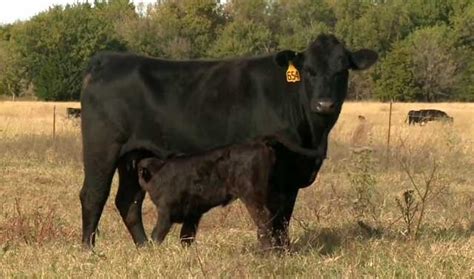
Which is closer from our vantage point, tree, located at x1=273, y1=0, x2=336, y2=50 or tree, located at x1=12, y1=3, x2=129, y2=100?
tree, located at x1=12, y1=3, x2=129, y2=100

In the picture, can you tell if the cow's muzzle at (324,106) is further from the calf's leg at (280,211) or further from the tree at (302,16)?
the tree at (302,16)

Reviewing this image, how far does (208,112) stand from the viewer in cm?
738

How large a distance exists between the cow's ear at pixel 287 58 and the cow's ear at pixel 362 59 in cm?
48

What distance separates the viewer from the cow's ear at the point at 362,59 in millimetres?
7332

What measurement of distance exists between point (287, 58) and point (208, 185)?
1345mm

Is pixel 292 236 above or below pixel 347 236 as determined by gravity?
below

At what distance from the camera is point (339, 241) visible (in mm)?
7473

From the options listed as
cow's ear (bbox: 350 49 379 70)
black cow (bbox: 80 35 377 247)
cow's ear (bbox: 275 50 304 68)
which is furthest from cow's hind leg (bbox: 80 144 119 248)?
cow's ear (bbox: 350 49 379 70)

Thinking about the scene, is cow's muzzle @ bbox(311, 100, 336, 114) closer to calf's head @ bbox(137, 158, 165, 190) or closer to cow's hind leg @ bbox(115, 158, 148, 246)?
calf's head @ bbox(137, 158, 165, 190)

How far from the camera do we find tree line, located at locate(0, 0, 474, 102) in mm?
65375

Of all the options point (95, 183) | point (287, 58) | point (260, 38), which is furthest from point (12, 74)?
point (287, 58)

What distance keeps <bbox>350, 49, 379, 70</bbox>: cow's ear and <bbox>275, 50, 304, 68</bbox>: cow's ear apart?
19.0 inches

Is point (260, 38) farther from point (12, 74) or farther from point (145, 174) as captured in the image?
point (145, 174)

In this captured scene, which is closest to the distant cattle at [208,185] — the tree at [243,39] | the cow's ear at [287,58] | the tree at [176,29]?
the cow's ear at [287,58]
